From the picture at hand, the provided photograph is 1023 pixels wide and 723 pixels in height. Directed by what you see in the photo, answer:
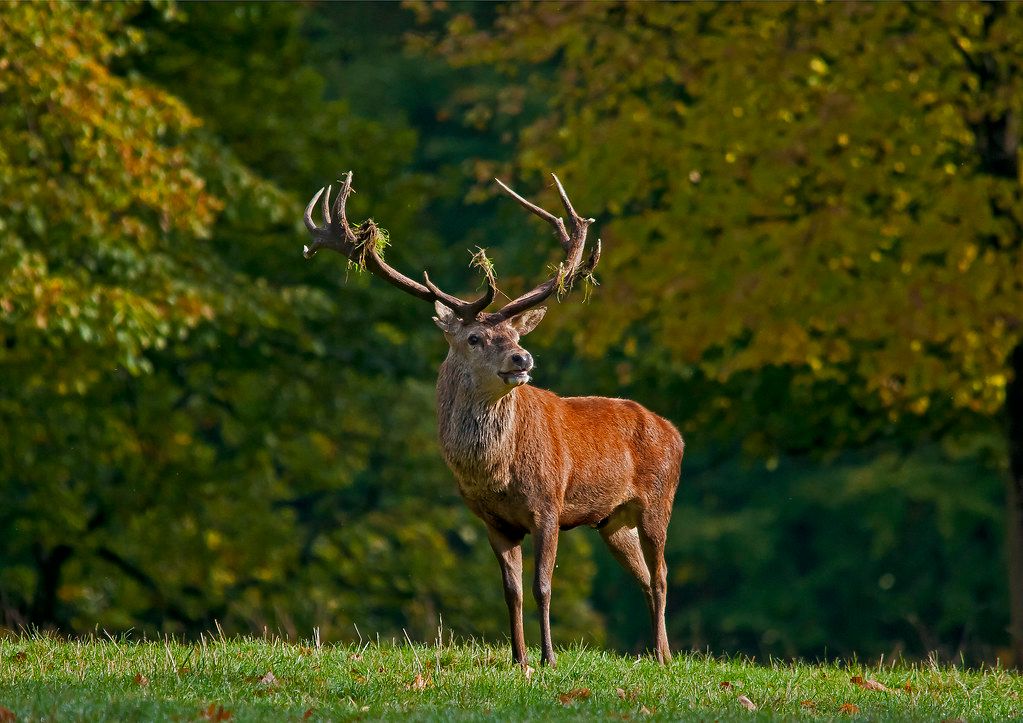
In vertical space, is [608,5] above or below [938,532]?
above

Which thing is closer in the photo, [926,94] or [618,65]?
[926,94]

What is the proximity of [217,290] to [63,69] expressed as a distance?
341 cm

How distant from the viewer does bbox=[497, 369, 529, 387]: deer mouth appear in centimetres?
859

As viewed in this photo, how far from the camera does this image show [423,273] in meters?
9.00

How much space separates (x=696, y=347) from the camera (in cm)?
1334

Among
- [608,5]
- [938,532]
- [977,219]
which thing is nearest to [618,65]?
[608,5]

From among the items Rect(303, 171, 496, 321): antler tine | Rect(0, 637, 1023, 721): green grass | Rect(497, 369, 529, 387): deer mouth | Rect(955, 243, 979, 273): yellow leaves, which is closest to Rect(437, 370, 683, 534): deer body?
Rect(497, 369, 529, 387): deer mouth

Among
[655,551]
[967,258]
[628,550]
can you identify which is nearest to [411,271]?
[967,258]

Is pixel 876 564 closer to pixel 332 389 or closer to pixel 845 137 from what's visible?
pixel 332 389

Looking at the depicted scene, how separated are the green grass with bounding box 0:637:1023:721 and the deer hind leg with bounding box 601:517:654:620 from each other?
2.51 ft

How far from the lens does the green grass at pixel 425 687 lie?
7.01m

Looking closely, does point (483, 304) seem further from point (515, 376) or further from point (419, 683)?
point (419, 683)

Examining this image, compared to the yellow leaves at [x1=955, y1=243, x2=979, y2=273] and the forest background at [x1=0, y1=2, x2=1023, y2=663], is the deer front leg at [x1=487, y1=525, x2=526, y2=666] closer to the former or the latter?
the forest background at [x1=0, y1=2, x2=1023, y2=663]

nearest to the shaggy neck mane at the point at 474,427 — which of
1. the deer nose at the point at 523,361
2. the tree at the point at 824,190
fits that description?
the deer nose at the point at 523,361
